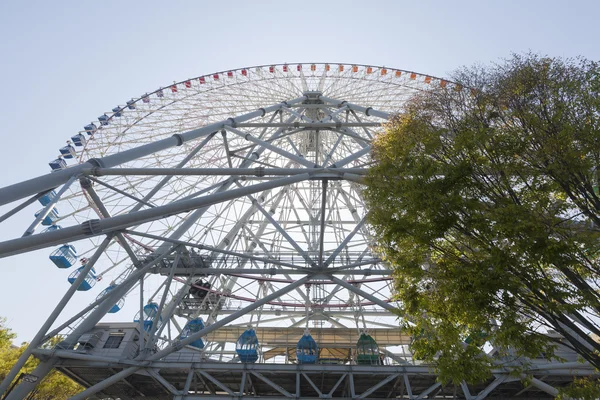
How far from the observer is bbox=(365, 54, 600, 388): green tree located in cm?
631

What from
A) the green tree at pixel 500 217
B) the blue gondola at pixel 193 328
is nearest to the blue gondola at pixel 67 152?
the blue gondola at pixel 193 328

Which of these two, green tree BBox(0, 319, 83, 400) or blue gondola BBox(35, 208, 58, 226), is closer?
blue gondola BBox(35, 208, 58, 226)

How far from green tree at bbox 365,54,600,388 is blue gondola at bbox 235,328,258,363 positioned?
415 inches

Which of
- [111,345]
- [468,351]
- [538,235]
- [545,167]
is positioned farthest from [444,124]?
[111,345]

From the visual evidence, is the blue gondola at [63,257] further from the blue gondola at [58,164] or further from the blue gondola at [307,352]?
the blue gondola at [307,352]

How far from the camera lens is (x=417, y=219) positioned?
7555 mm

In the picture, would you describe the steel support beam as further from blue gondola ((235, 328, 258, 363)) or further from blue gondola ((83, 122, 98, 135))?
blue gondola ((83, 122, 98, 135))

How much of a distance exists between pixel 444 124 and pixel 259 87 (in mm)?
18269

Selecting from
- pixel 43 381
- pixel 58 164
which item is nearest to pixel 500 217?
pixel 58 164

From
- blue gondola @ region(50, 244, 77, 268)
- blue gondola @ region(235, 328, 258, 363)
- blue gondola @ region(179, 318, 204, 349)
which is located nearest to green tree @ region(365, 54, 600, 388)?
blue gondola @ region(235, 328, 258, 363)

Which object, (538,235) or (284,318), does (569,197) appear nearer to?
(538,235)

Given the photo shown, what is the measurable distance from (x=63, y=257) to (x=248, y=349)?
10256 mm

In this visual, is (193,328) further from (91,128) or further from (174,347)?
(91,128)

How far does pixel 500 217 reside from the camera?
649cm
